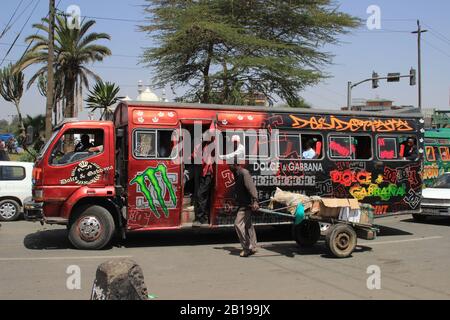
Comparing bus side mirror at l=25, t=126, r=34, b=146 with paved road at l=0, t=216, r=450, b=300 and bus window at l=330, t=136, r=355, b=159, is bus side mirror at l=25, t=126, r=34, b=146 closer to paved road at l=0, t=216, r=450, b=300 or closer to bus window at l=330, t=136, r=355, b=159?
paved road at l=0, t=216, r=450, b=300

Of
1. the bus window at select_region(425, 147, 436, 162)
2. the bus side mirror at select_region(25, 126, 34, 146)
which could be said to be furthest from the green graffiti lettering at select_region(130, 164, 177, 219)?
the bus window at select_region(425, 147, 436, 162)

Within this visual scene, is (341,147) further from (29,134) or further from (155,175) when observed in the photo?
(29,134)

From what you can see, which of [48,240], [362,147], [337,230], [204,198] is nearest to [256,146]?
[204,198]

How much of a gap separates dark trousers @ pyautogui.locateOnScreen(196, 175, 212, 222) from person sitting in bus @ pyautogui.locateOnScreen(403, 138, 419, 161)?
15.8 ft

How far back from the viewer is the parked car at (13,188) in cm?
1498

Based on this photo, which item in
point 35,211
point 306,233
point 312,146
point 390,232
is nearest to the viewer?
point 35,211

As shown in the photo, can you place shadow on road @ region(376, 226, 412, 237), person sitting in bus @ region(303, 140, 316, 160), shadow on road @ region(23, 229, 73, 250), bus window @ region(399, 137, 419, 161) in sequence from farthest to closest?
shadow on road @ region(376, 226, 412, 237)
bus window @ region(399, 137, 419, 161)
person sitting in bus @ region(303, 140, 316, 160)
shadow on road @ region(23, 229, 73, 250)

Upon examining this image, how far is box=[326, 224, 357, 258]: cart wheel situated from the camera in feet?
30.7

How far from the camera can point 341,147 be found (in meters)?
11.5

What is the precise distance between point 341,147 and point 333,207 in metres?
2.27

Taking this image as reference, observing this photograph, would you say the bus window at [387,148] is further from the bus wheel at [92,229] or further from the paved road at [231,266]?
the bus wheel at [92,229]

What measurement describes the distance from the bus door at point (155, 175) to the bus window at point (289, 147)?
88.6 inches
